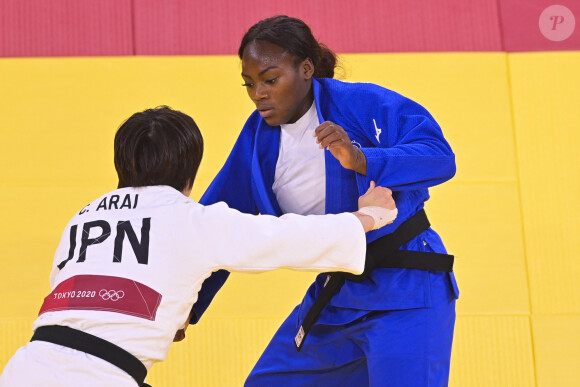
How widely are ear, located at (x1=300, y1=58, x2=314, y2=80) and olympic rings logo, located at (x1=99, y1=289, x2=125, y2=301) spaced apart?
Result: 3.20ft

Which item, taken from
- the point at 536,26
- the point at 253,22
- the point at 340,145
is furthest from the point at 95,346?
the point at 536,26

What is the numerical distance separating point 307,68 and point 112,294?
102cm

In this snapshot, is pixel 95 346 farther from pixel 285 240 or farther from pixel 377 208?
pixel 377 208

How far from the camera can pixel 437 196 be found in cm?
425

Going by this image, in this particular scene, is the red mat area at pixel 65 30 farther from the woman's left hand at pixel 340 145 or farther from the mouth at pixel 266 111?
Result: the woman's left hand at pixel 340 145

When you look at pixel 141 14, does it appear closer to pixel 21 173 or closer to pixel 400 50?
pixel 21 173

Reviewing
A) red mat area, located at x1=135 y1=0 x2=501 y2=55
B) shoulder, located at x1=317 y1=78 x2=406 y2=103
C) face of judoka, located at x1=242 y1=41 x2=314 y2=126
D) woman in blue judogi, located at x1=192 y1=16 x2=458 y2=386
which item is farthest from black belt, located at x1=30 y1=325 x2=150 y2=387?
red mat area, located at x1=135 y1=0 x2=501 y2=55

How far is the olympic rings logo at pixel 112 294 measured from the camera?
1821 mm

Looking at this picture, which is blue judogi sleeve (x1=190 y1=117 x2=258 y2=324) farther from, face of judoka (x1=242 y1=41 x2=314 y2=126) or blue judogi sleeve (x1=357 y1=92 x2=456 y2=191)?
blue judogi sleeve (x1=357 y1=92 x2=456 y2=191)

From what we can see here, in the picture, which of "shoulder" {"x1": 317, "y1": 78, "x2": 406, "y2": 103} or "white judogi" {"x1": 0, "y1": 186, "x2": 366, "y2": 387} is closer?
"white judogi" {"x1": 0, "y1": 186, "x2": 366, "y2": 387}

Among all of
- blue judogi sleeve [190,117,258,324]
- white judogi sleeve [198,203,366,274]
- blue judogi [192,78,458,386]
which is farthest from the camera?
blue judogi sleeve [190,117,258,324]

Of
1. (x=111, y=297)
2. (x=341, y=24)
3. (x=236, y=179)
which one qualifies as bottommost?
(x=111, y=297)

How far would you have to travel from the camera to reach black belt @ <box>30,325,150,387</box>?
70.6 inches

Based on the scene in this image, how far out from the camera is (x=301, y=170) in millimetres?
2422
